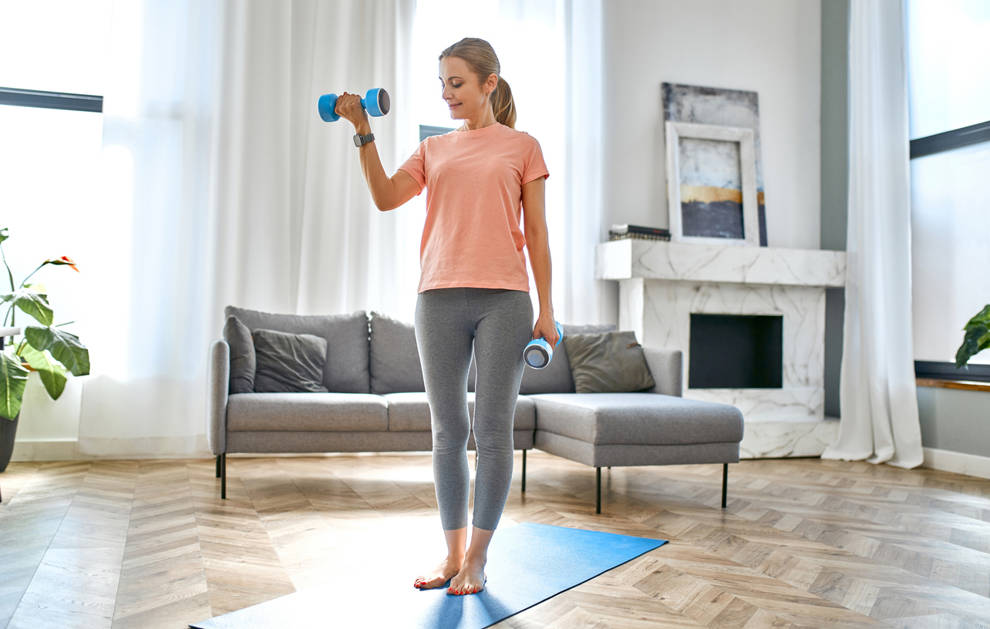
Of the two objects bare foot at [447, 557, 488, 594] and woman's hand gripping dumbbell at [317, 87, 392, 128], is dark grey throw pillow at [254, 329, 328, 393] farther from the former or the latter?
woman's hand gripping dumbbell at [317, 87, 392, 128]

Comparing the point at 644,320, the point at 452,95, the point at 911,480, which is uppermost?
the point at 452,95

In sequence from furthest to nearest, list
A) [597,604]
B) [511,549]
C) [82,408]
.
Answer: [82,408], [511,549], [597,604]

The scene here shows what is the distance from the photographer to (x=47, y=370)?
3844mm

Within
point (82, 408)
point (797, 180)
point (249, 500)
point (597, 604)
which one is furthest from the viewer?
point (797, 180)

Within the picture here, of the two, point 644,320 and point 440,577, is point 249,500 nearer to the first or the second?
point 440,577

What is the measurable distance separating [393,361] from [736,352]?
7.74 feet

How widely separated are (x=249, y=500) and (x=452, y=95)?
2035mm

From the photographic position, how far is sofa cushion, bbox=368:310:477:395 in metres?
4.04

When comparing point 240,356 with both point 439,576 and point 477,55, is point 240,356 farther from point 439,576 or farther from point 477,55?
point 477,55

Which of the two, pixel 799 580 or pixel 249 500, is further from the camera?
pixel 249 500

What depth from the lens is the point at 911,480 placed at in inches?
169

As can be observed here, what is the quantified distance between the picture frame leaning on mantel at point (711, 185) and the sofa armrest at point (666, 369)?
55.8 inches

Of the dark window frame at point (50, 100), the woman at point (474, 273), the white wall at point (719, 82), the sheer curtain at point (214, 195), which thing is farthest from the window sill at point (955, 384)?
the dark window frame at point (50, 100)

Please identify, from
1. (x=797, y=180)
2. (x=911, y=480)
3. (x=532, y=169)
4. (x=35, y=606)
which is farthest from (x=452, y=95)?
(x=797, y=180)
